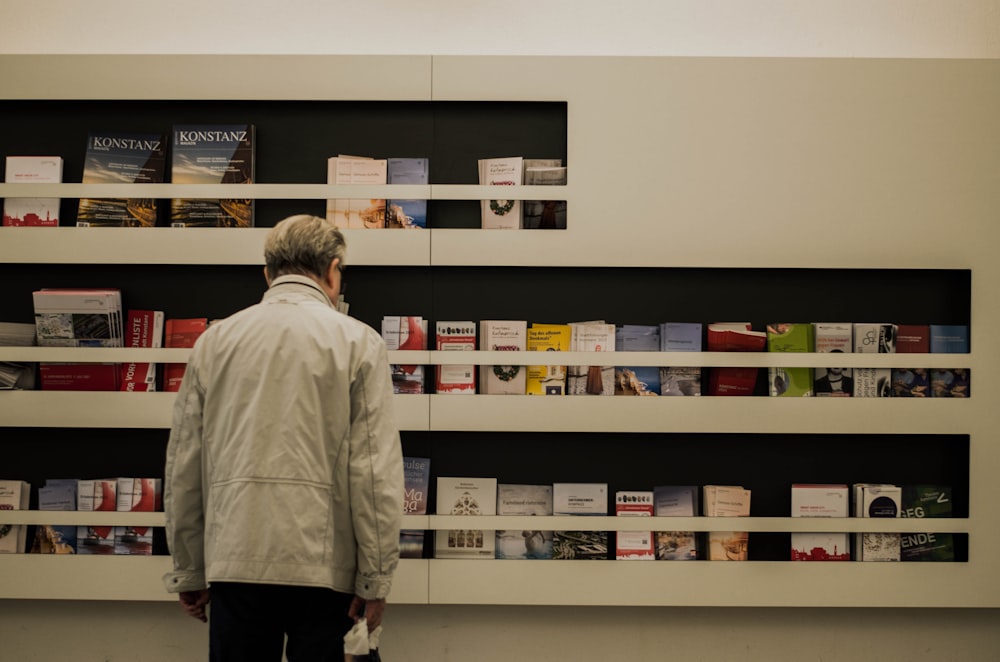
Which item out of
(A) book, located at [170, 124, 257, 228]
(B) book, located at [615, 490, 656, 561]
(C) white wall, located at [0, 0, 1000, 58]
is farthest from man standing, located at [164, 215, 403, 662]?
(C) white wall, located at [0, 0, 1000, 58]

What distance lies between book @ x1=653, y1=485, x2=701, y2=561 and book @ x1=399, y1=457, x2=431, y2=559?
2.94 feet

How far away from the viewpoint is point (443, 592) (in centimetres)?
277

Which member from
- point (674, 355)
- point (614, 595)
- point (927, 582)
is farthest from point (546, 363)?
point (927, 582)

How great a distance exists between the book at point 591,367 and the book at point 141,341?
5.27 feet

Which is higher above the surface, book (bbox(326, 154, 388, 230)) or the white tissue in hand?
book (bbox(326, 154, 388, 230))

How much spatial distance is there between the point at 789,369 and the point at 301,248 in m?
1.92

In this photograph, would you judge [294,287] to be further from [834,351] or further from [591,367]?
[834,351]

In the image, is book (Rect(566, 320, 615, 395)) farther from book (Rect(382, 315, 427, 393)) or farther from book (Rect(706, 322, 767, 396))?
book (Rect(382, 315, 427, 393))

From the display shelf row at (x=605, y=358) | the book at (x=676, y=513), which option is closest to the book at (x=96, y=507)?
the display shelf row at (x=605, y=358)

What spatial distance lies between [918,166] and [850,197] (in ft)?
0.95

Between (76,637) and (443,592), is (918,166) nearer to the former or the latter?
(443,592)

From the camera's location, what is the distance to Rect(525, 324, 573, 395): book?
9.23ft

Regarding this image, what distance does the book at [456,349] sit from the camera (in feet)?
9.18

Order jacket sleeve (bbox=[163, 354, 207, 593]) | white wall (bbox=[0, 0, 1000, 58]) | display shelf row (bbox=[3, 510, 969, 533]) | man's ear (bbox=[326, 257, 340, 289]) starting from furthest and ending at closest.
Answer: white wall (bbox=[0, 0, 1000, 58]) → display shelf row (bbox=[3, 510, 969, 533]) → man's ear (bbox=[326, 257, 340, 289]) → jacket sleeve (bbox=[163, 354, 207, 593])
